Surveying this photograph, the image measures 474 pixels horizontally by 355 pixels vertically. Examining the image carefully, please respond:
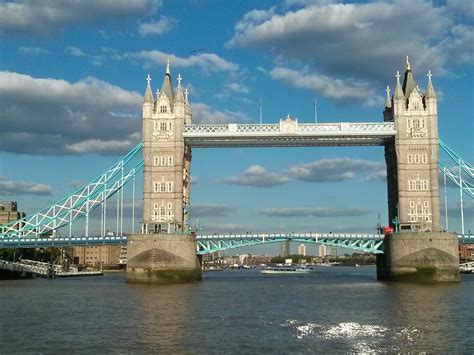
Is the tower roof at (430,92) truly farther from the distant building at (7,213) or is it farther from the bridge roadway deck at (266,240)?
the distant building at (7,213)

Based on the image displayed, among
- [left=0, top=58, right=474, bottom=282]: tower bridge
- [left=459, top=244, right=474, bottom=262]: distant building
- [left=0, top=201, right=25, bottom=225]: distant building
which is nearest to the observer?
[left=0, top=58, right=474, bottom=282]: tower bridge

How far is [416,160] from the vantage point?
79.5 metres

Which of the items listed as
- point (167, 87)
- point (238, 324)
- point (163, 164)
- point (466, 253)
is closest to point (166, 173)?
point (163, 164)

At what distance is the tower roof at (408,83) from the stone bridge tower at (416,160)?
4.52 feet

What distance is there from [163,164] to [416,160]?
101 feet

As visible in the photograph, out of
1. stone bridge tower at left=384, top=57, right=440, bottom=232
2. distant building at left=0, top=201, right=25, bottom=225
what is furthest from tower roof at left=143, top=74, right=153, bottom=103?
distant building at left=0, top=201, right=25, bottom=225

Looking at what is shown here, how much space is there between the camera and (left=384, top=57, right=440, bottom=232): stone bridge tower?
78750 mm

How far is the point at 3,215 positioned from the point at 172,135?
87.1 metres

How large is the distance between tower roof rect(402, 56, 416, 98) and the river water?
33878 millimetres

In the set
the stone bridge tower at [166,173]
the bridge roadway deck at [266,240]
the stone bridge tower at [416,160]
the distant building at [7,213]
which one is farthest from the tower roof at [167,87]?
the distant building at [7,213]

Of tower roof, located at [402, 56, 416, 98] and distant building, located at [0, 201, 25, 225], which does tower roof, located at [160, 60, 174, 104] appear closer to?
tower roof, located at [402, 56, 416, 98]

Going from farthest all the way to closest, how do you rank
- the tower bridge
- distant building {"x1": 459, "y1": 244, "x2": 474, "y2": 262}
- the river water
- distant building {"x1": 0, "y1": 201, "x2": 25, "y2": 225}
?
distant building {"x1": 459, "y1": 244, "x2": 474, "y2": 262}, distant building {"x1": 0, "y1": 201, "x2": 25, "y2": 225}, the tower bridge, the river water

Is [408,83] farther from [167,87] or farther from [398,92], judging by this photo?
[167,87]

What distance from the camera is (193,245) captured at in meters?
77.2
